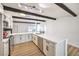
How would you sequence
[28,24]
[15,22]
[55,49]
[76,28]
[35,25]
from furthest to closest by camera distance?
[35,25] < [28,24] < [15,22] < [76,28] < [55,49]

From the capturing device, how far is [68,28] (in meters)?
4.34

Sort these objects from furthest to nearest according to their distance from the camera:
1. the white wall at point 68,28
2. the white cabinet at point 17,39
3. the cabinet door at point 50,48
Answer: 1. the white cabinet at point 17,39
2. the white wall at point 68,28
3. the cabinet door at point 50,48

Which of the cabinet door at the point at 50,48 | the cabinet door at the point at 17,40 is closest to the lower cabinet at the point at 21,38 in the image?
the cabinet door at the point at 17,40

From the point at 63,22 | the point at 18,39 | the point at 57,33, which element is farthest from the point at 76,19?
the point at 18,39

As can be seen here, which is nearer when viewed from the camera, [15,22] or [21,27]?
[15,22]

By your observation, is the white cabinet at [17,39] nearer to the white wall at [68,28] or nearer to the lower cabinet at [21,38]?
the lower cabinet at [21,38]

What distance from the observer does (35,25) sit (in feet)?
24.2

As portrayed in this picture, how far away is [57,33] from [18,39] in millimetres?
2697

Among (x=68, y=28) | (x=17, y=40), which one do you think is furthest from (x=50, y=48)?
(x=17, y=40)

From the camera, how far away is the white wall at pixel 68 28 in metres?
3.91

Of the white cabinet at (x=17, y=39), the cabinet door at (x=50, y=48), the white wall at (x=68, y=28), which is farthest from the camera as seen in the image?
the white cabinet at (x=17, y=39)

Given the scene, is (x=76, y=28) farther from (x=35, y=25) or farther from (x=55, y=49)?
(x=35, y=25)

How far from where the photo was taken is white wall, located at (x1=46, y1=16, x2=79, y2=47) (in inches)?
154

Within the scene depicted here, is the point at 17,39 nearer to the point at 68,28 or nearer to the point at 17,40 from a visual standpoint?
the point at 17,40
